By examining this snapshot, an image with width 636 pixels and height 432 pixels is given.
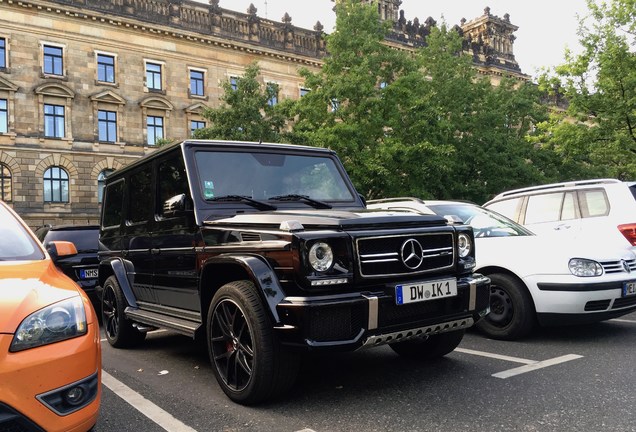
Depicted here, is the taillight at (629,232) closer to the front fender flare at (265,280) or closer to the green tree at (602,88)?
the front fender flare at (265,280)

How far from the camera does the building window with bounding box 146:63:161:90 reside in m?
36.0

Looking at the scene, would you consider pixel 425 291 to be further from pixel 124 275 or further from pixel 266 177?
pixel 124 275

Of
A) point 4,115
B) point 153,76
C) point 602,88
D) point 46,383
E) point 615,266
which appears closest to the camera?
point 46,383

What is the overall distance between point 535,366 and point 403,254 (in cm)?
190

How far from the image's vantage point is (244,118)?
84.8 feet

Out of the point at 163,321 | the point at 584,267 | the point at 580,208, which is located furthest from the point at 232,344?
the point at 580,208

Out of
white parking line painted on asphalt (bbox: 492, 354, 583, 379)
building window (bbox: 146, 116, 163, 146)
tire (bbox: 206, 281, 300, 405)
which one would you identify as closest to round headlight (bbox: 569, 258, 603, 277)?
white parking line painted on asphalt (bbox: 492, 354, 583, 379)

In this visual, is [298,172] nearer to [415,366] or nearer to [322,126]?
[415,366]

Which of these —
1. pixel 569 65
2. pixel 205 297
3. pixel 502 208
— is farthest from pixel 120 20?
pixel 205 297

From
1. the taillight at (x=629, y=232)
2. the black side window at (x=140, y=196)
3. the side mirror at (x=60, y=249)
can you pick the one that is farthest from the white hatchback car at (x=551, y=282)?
the side mirror at (x=60, y=249)

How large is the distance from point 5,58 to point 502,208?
3217cm

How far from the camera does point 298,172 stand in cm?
520

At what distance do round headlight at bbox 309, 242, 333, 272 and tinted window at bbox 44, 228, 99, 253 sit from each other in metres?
6.75

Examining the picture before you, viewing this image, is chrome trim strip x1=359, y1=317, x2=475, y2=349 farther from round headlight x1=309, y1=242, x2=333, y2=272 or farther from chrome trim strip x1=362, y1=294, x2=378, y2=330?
round headlight x1=309, y1=242, x2=333, y2=272
